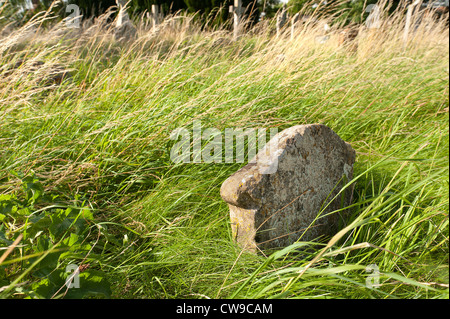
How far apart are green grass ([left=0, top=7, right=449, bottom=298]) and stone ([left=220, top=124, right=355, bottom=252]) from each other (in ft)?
0.32

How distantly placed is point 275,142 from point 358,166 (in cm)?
81

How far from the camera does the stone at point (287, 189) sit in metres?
1.50

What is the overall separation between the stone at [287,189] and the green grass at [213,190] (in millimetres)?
99

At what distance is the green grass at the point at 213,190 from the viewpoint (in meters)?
1.21

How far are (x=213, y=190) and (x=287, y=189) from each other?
1.70 ft

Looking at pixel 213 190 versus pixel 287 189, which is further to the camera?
pixel 213 190

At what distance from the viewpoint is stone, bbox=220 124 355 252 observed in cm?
150

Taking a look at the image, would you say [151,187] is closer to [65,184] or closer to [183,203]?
[183,203]

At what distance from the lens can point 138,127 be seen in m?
2.16

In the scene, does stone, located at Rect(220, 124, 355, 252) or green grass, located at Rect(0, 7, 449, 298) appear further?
stone, located at Rect(220, 124, 355, 252)

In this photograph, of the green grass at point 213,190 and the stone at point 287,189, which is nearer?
the green grass at point 213,190

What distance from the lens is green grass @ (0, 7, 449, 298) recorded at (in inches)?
47.6

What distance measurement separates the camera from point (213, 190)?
1953mm
